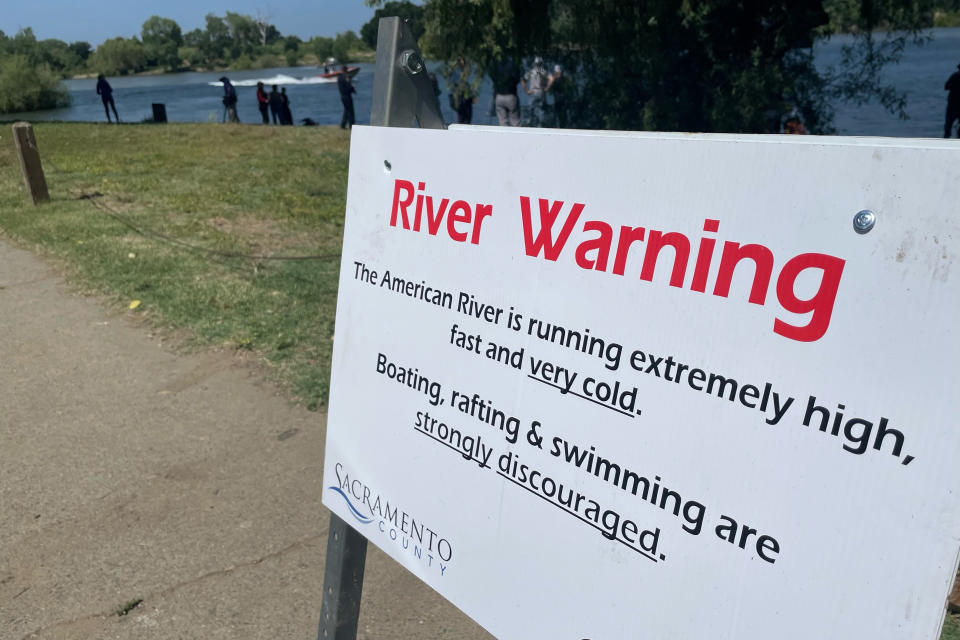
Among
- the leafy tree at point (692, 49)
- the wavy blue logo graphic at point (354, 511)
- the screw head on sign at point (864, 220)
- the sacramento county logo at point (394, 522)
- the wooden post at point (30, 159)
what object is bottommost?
the wooden post at point (30, 159)

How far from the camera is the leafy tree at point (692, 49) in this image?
7.72m

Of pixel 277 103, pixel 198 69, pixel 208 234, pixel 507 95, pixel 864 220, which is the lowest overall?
pixel 198 69

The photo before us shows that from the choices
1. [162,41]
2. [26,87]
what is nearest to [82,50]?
[162,41]

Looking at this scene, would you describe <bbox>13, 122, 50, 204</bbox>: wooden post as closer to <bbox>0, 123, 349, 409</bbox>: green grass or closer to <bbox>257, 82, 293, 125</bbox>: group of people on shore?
<bbox>0, 123, 349, 409</bbox>: green grass

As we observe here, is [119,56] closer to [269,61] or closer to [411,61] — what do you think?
[269,61]

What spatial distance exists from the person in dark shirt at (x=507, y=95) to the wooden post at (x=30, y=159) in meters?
5.54

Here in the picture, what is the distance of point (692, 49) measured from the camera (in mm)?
8438

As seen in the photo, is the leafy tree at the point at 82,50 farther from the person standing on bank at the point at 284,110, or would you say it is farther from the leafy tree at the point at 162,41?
the person standing on bank at the point at 284,110

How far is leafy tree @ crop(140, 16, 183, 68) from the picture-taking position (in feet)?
370

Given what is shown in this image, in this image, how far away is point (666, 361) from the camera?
1.40 m

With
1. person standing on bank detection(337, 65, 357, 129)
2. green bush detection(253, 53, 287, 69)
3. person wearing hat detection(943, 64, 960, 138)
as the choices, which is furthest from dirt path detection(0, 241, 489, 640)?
green bush detection(253, 53, 287, 69)

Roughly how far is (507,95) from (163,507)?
30.6 ft

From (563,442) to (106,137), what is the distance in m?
19.6

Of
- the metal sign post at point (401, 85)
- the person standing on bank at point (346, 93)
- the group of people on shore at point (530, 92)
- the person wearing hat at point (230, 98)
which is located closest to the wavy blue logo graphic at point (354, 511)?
the metal sign post at point (401, 85)
